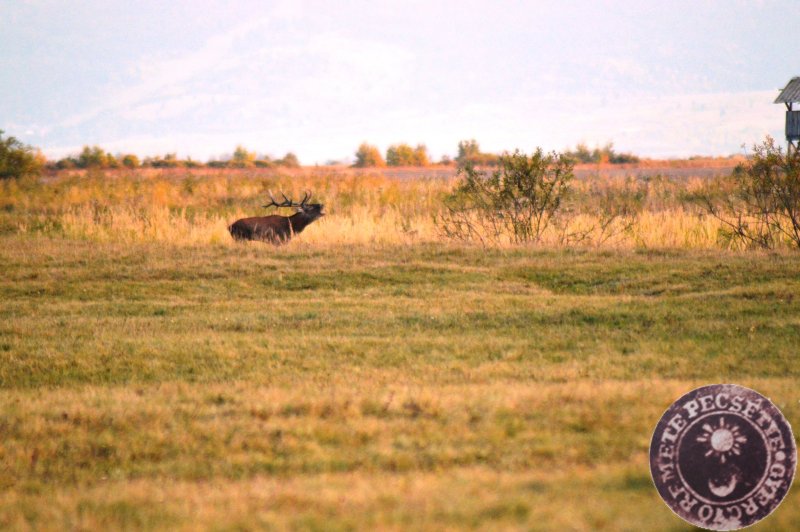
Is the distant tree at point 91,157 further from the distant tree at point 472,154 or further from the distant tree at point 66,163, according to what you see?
the distant tree at point 472,154

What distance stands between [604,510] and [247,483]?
1.95 metres

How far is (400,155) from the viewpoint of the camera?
6556 cm

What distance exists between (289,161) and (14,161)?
99.5ft

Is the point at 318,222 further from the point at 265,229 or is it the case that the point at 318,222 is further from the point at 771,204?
the point at 771,204

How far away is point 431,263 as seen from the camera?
14227 millimetres

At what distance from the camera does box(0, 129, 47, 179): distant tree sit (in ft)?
108

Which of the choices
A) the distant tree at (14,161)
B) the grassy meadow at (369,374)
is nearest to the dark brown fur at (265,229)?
the grassy meadow at (369,374)

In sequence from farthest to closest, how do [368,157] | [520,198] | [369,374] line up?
[368,157]
[520,198]
[369,374]

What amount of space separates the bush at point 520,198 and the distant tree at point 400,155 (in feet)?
155

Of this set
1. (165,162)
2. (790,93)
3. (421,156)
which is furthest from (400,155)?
(790,93)

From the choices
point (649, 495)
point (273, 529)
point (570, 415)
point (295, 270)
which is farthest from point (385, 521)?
point (295, 270)

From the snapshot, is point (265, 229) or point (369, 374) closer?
point (369, 374)

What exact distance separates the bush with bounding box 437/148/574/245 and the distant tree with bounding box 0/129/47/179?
2100cm

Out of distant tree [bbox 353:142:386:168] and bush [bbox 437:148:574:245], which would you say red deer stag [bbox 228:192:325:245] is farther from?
distant tree [bbox 353:142:386:168]
